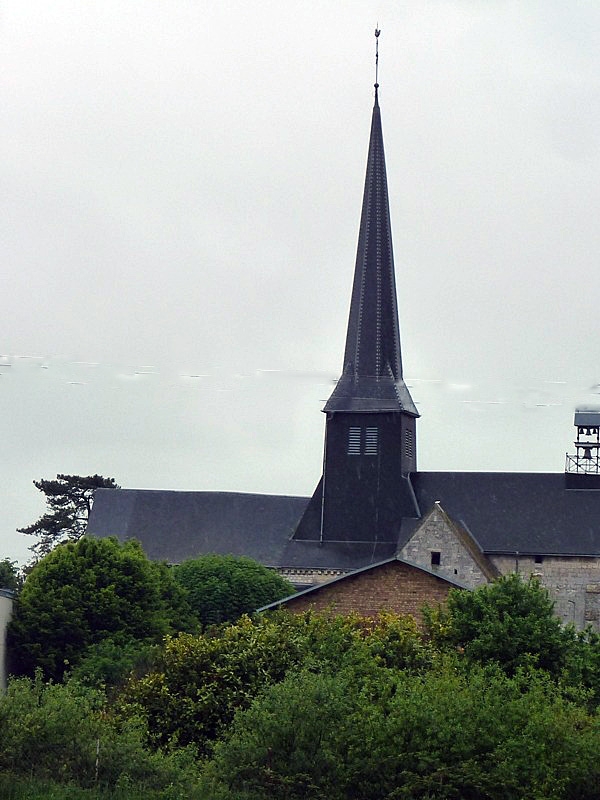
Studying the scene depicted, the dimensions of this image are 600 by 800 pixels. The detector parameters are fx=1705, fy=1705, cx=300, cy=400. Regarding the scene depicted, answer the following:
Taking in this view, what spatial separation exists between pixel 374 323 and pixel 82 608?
73.8 ft

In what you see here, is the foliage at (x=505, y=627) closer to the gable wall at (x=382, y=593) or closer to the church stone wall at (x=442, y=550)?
the gable wall at (x=382, y=593)

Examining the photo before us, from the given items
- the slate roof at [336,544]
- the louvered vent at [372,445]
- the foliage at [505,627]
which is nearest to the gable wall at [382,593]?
the foliage at [505,627]

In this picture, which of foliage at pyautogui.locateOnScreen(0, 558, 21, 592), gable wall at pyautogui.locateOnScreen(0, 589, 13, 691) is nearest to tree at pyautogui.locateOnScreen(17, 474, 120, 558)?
foliage at pyautogui.locateOnScreen(0, 558, 21, 592)

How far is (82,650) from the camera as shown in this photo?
4762cm

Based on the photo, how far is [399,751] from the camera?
26.0 meters

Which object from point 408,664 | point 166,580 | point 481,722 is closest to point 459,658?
point 408,664

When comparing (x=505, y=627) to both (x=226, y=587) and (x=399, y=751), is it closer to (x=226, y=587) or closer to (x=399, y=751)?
(x=399, y=751)

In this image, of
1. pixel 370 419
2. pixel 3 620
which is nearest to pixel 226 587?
pixel 3 620

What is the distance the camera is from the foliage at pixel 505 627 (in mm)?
33719

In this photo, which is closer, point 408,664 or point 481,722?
point 481,722

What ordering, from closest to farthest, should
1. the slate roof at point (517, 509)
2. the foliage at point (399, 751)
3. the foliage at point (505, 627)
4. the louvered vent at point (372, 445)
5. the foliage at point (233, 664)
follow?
1. the foliage at point (399, 751)
2. the foliage at point (233, 664)
3. the foliage at point (505, 627)
4. the slate roof at point (517, 509)
5. the louvered vent at point (372, 445)

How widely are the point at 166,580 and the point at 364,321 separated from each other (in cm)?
1804

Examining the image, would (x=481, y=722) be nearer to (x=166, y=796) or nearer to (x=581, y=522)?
(x=166, y=796)

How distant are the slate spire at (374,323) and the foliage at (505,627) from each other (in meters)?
31.2
